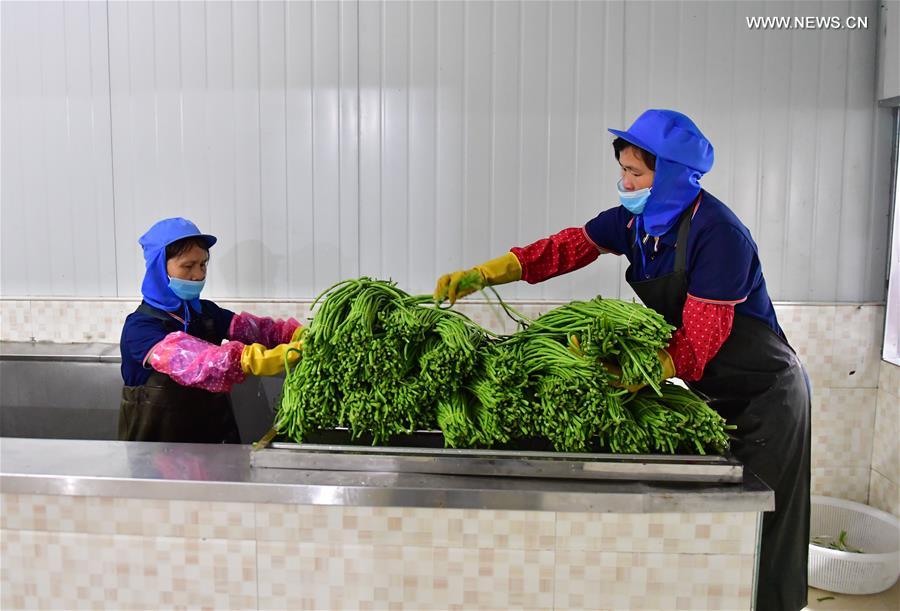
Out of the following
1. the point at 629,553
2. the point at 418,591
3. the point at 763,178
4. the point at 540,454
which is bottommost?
the point at 418,591

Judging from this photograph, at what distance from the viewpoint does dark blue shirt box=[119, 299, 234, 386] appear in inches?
89.3

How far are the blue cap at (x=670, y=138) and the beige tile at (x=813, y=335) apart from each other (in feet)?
5.96

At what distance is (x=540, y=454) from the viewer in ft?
4.99

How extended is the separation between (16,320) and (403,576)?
313cm

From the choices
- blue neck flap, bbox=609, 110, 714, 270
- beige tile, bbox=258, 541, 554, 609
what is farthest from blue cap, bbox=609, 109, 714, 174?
beige tile, bbox=258, 541, 554, 609

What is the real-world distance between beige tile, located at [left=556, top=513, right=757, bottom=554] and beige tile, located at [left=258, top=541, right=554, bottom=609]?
0.09 m

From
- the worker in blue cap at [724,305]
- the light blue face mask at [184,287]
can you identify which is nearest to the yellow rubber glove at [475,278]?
the worker in blue cap at [724,305]

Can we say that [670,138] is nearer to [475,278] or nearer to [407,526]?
[475,278]

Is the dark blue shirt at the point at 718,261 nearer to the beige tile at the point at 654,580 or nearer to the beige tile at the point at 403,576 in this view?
the beige tile at the point at 654,580

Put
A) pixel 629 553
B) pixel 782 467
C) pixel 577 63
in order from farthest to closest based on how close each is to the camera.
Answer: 1. pixel 577 63
2. pixel 782 467
3. pixel 629 553

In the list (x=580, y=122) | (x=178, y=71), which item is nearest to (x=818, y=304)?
(x=580, y=122)

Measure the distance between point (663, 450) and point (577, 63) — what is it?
238 centimetres

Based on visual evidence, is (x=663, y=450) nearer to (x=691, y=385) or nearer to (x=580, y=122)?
(x=691, y=385)

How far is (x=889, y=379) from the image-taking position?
334 centimetres
